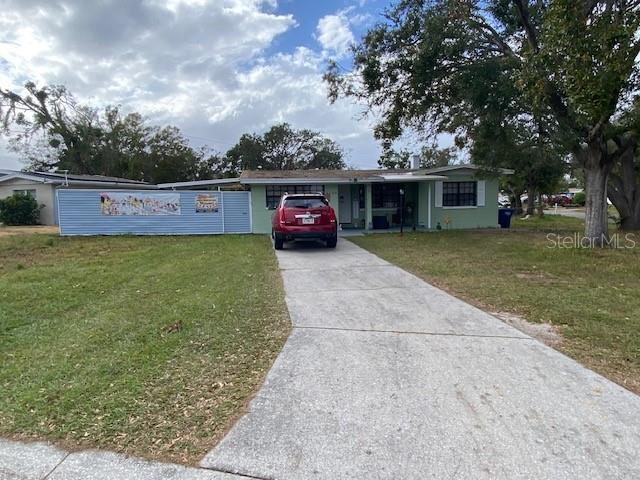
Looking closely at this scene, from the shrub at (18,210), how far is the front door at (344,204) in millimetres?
15907

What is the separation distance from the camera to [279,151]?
142ft

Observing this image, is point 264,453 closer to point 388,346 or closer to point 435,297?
point 388,346

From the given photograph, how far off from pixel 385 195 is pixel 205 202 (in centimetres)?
798

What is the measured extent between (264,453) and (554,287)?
588 centimetres

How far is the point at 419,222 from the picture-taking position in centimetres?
1878

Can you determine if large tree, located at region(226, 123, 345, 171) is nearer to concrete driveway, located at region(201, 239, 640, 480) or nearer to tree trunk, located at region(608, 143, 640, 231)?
tree trunk, located at region(608, 143, 640, 231)

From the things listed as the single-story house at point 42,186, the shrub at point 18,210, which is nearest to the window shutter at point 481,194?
the single-story house at point 42,186

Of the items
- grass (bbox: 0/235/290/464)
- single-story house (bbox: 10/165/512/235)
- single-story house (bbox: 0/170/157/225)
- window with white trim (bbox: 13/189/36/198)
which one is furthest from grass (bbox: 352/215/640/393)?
window with white trim (bbox: 13/189/36/198)

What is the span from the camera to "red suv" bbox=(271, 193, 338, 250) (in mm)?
10945

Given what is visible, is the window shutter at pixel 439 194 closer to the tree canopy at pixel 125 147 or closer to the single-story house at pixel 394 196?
the single-story house at pixel 394 196

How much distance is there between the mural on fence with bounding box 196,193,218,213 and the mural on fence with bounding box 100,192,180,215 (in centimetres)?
77

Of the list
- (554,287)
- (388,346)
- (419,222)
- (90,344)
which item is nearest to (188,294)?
(90,344)

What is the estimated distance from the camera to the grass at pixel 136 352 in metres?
2.68

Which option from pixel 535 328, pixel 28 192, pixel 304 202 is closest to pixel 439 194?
pixel 304 202
